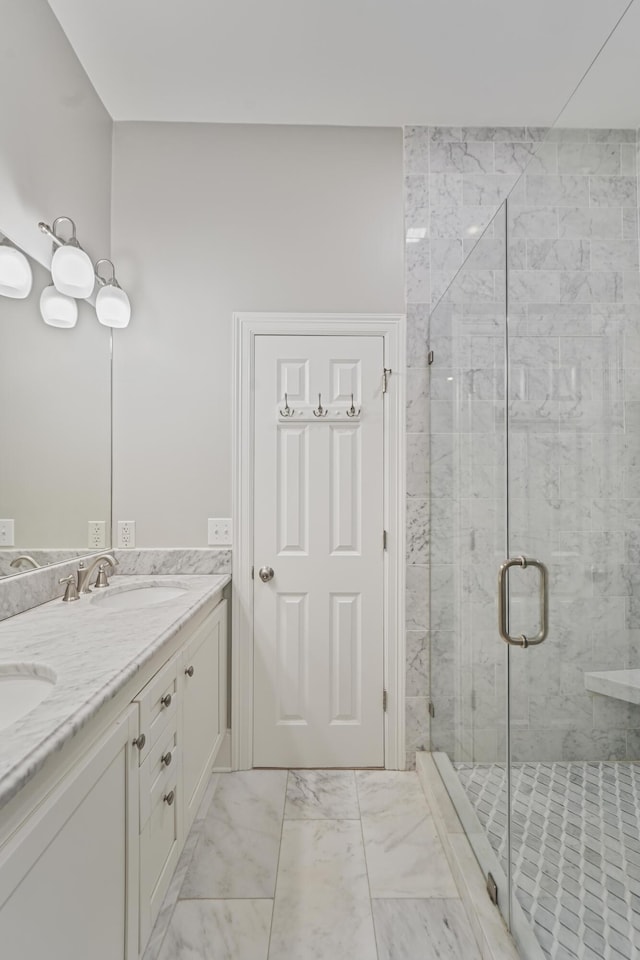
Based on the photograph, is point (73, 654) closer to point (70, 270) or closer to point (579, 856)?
point (579, 856)

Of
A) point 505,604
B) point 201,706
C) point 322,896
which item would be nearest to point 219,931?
point 322,896

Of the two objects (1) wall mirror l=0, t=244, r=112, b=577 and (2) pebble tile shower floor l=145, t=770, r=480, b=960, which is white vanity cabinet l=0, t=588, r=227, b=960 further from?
(1) wall mirror l=0, t=244, r=112, b=577

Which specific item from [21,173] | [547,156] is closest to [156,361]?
[21,173]

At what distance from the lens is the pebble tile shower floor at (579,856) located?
910 millimetres

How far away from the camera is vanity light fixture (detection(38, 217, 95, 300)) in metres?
1.69

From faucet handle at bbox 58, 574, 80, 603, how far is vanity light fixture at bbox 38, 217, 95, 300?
105cm

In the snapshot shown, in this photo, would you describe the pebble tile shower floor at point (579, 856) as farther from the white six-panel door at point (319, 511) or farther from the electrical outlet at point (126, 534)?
the electrical outlet at point (126, 534)

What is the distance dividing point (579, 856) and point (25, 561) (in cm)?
174

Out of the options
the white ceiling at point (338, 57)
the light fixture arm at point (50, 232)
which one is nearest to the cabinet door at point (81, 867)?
the light fixture arm at point (50, 232)

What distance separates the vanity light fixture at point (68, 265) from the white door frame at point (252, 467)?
2.18 ft

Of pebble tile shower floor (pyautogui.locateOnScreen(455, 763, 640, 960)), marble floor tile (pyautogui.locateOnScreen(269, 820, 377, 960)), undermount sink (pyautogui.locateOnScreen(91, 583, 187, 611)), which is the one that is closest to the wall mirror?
undermount sink (pyautogui.locateOnScreen(91, 583, 187, 611))

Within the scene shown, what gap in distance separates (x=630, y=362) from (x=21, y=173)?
1.92 meters

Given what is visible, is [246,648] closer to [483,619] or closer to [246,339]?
[483,619]

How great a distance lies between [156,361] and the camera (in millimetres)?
2236
